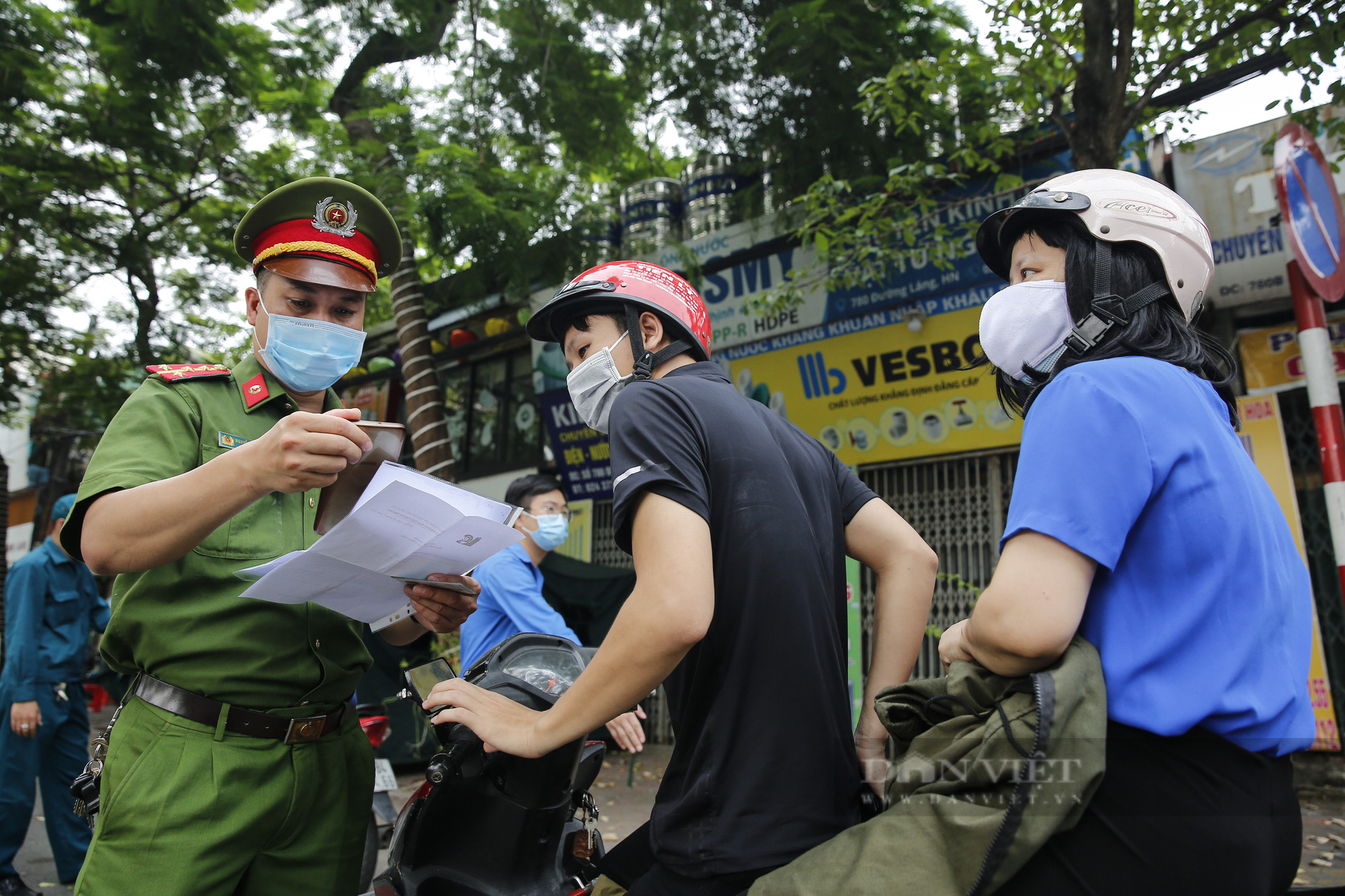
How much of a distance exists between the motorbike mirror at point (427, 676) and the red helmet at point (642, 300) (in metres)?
0.90

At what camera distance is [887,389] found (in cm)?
758

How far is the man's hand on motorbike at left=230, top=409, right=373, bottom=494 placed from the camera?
1.56 m

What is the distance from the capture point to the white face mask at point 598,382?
1966mm

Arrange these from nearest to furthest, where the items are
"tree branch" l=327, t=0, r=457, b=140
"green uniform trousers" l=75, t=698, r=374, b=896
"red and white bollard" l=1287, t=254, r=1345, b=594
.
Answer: "green uniform trousers" l=75, t=698, r=374, b=896 < "red and white bollard" l=1287, t=254, r=1345, b=594 < "tree branch" l=327, t=0, r=457, b=140

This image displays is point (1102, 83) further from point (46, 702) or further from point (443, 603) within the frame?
point (46, 702)

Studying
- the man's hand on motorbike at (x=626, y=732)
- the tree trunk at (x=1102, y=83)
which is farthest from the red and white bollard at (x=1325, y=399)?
the man's hand on motorbike at (x=626, y=732)

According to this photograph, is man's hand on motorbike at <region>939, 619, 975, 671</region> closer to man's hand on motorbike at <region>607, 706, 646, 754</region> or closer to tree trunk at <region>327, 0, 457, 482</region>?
man's hand on motorbike at <region>607, 706, 646, 754</region>

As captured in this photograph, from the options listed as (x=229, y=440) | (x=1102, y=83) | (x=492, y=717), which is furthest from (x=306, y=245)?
(x=1102, y=83)

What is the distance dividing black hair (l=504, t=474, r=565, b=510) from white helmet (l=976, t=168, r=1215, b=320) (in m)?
4.03

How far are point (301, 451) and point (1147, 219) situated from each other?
1541 mm

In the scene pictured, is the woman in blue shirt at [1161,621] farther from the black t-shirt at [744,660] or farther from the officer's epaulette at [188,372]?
the officer's epaulette at [188,372]

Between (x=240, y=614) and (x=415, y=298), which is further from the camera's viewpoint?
(x=415, y=298)

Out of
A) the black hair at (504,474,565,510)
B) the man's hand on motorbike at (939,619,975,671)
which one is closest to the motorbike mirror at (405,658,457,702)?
the man's hand on motorbike at (939,619,975,671)

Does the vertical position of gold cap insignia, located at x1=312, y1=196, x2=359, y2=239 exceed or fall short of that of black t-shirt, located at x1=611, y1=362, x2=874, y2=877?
it exceeds it
